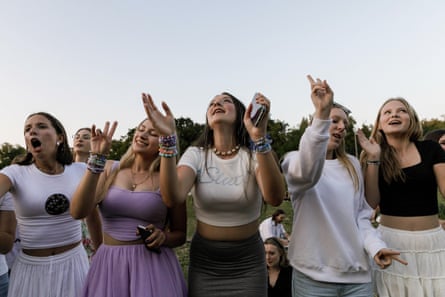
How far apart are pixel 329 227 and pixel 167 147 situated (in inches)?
50.0

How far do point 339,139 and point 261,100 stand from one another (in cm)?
84

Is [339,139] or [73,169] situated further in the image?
[73,169]

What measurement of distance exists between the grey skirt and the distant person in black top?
1474 mm

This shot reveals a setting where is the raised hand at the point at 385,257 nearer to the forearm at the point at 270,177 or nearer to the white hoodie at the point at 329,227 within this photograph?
the white hoodie at the point at 329,227

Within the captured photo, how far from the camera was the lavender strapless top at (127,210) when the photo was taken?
7.60ft

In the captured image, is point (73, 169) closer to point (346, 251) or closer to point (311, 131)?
point (311, 131)

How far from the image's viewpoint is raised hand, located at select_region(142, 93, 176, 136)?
2135 mm

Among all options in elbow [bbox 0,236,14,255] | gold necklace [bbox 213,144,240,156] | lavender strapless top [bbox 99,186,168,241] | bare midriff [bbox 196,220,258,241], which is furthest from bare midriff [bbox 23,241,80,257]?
gold necklace [bbox 213,144,240,156]

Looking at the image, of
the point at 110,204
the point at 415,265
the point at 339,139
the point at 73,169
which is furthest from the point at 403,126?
the point at 73,169

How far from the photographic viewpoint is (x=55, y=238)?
8.48ft

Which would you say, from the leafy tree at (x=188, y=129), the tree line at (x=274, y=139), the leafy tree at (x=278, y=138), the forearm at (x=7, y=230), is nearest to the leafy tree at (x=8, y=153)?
the tree line at (x=274, y=139)

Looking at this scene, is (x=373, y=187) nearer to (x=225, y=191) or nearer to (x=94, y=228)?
(x=225, y=191)

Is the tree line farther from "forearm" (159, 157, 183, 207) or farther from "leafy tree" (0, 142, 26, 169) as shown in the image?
"forearm" (159, 157, 183, 207)

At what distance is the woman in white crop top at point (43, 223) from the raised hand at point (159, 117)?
1.13 m
